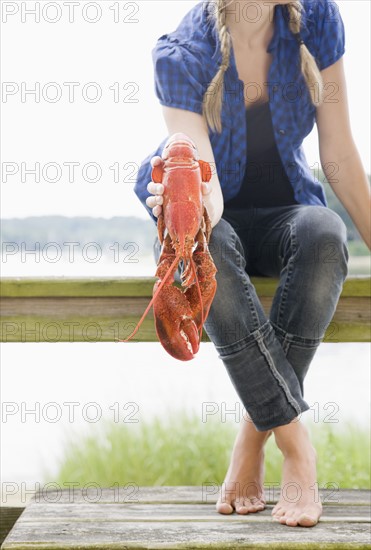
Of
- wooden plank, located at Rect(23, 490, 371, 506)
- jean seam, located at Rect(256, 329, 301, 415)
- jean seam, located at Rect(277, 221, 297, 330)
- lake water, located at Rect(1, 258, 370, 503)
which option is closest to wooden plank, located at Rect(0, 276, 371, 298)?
jean seam, located at Rect(277, 221, 297, 330)

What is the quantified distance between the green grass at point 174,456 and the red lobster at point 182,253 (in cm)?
143

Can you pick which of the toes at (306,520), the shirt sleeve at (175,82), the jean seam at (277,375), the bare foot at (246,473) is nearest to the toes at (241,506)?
the bare foot at (246,473)

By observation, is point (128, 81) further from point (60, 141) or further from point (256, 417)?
point (60, 141)

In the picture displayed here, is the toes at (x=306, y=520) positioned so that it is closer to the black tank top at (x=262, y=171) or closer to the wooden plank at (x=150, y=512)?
the wooden plank at (x=150, y=512)

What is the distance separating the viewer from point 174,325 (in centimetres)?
97

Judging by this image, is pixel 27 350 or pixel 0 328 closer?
pixel 0 328

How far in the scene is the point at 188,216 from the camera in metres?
0.93

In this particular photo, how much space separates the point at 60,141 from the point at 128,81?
1.45 m

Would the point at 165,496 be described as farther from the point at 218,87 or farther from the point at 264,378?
the point at 218,87

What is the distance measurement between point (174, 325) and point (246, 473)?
451mm

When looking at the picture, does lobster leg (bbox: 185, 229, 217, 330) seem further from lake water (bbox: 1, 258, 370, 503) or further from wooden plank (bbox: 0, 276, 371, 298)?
lake water (bbox: 1, 258, 370, 503)

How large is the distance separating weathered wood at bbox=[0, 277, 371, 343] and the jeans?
141mm

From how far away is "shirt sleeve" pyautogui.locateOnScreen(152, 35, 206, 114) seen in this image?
1307mm

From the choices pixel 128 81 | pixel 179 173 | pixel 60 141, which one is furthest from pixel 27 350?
pixel 179 173
